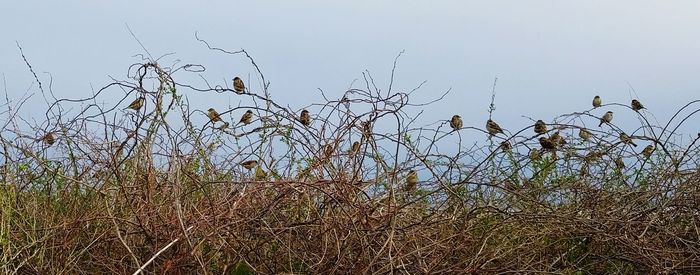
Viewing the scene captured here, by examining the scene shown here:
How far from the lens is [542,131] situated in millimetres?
4977

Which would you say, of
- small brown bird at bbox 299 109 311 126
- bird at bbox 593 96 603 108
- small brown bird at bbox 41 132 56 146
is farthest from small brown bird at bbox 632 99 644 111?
small brown bird at bbox 41 132 56 146

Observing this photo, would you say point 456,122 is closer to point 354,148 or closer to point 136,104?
point 354,148

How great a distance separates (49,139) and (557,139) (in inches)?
101

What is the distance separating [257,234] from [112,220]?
58 cm

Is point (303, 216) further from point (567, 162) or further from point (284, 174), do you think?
point (567, 162)

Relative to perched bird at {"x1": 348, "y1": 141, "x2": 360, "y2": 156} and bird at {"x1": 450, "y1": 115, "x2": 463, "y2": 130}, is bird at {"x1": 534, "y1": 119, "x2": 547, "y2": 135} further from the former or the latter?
perched bird at {"x1": 348, "y1": 141, "x2": 360, "y2": 156}

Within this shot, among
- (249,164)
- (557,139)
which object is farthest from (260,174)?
(557,139)

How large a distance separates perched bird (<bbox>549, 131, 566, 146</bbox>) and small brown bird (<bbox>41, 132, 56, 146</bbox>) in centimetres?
251

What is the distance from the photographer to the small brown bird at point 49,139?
5070 millimetres

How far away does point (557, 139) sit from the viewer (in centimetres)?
506

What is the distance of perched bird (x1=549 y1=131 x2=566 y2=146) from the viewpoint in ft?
16.4

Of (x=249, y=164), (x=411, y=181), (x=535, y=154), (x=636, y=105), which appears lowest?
(x=411, y=181)

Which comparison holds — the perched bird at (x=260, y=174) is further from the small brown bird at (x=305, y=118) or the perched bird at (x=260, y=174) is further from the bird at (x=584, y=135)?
the bird at (x=584, y=135)

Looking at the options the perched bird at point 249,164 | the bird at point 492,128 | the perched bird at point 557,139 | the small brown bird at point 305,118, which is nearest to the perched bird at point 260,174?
the perched bird at point 249,164
